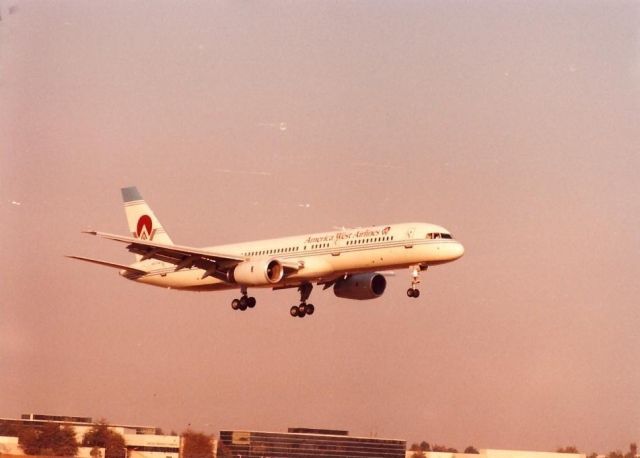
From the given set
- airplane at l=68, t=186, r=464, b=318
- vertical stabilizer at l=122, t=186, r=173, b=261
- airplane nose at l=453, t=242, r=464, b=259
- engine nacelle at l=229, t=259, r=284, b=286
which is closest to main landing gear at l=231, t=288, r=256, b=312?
airplane at l=68, t=186, r=464, b=318

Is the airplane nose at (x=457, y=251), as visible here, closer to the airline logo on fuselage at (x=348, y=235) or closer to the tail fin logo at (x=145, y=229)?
the airline logo on fuselage at (x=348, y=235)

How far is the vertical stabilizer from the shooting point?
275ft

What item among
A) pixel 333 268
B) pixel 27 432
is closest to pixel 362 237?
pixel 333 268

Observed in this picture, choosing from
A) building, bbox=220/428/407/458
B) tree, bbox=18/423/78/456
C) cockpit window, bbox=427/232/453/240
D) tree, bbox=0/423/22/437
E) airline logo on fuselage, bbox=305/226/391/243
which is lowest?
tree, bbox=18/423/78/456

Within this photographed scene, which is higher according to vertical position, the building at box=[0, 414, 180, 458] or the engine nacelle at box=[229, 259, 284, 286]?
the engine nacelle at box=[229, 259, 284, 286]

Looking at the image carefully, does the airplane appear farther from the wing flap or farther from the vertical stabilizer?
the vertical stabilizer

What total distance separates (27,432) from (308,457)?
3270 cm

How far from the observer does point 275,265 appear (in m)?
69.0

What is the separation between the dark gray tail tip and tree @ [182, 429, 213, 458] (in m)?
19.4

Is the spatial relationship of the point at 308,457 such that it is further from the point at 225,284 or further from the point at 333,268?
the point at 333,268

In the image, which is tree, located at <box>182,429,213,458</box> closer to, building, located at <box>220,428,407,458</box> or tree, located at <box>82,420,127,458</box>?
tree, located at <box>82,420,127,458</box>

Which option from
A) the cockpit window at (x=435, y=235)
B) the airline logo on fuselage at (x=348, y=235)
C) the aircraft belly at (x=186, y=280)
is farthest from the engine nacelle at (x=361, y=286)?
the cockpit window at (x=435, y=235)

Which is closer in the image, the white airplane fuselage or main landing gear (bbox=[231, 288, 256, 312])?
the white airplane fuselage

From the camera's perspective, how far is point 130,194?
87.2m
